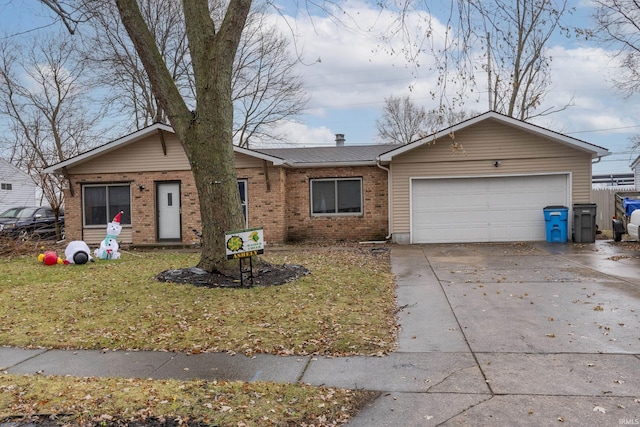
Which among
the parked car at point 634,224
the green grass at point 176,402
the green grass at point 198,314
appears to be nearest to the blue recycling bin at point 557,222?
the parked car at point 634,224

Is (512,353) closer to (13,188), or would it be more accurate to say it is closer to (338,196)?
(338,196)

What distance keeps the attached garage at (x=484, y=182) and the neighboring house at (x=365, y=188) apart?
1.2 inches

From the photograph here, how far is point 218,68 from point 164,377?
5823 millimetres

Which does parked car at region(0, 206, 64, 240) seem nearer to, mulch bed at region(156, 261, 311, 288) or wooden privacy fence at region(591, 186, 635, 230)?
mulch bed at region(156, 261, 311, 288)

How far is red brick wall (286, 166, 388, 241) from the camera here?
52.5 ft

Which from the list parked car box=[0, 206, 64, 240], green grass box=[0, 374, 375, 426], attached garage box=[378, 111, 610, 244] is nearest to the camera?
green grass box=[0, 374, 375, 426]

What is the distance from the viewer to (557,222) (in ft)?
47.4

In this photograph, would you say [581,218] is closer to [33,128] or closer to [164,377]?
[164,377]

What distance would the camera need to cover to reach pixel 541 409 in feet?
11.8

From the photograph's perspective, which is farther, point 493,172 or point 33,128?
point 33,128

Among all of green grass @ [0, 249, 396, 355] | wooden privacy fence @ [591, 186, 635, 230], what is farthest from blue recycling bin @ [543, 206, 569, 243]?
wooden privacy fence @ [591, 186, 635, 230]

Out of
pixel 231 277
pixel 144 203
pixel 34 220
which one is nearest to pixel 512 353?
pixel 231 277

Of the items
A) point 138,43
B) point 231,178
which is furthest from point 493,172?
point 138,43

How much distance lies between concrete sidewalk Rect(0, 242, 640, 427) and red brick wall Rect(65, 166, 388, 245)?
26.4 feet
